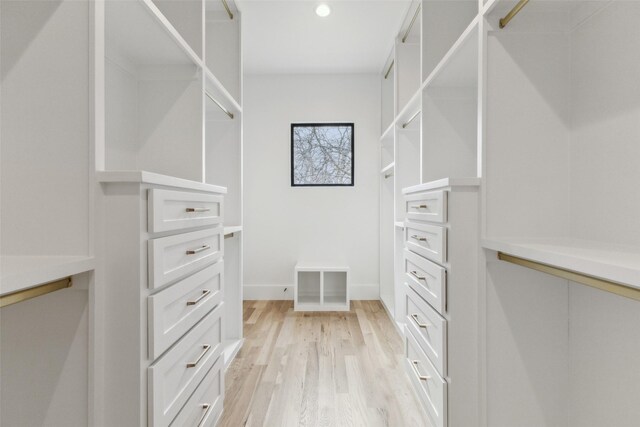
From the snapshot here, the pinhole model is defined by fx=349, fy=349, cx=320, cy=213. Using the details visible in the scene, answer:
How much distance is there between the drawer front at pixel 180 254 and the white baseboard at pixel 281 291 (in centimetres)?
224

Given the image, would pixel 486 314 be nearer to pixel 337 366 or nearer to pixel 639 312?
pixel 639 312

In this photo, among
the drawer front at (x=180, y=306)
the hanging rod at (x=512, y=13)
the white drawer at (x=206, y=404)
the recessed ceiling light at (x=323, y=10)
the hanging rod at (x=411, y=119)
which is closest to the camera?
the drawer front at (x=180, y=306)

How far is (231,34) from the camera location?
247 cm

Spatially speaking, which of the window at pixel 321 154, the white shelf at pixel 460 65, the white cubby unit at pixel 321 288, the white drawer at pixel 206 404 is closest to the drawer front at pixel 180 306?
the white drawer at pixel 206 404

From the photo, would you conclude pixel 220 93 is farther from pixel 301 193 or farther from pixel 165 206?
pixel 301 193

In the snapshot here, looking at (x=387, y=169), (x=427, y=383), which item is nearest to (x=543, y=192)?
(x=427, y=383)

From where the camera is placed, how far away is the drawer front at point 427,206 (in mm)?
1351

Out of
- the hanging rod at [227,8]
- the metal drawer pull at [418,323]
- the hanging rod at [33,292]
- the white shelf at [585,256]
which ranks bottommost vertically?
the metal drawer pull at [418,323]

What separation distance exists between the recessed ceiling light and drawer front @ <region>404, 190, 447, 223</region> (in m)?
1.59

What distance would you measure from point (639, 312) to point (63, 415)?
1.62 meters

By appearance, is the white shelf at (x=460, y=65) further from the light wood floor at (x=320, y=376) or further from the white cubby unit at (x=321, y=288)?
the white cubby unit at (x=321, y=288)

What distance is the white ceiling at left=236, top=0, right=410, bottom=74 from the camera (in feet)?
8.43

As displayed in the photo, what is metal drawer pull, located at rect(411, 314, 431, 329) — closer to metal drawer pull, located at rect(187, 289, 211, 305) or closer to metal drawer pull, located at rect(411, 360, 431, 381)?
metal drawer pull, located at rect(411, 360, 431, 381)

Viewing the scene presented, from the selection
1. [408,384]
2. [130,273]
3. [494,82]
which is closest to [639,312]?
[494,82]
